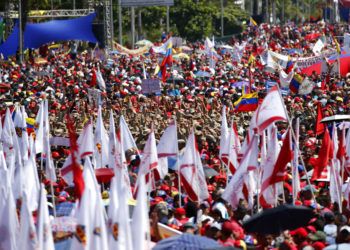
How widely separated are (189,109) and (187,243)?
17.4 metres

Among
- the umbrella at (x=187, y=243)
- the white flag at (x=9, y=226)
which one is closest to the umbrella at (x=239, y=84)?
the white flag at (x=9, y=226)

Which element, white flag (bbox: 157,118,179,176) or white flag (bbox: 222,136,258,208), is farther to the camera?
white flag (bbox: 157,118,179,176)

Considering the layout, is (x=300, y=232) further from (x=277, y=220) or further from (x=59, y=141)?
(x=59, y=141)

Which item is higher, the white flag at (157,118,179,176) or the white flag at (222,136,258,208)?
Answer: the white flag at (222,136,258,208)

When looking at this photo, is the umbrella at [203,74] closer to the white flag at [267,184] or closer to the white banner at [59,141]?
the white banner at [59,141]

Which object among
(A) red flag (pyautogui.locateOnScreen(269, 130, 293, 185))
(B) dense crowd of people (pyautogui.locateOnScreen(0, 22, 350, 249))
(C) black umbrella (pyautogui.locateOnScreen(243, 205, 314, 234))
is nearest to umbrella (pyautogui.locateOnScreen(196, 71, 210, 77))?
(B) dense crowd of people (pyautogui.locateOnScreen(0, 22, 350, 249))

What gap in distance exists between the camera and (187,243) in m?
13.4

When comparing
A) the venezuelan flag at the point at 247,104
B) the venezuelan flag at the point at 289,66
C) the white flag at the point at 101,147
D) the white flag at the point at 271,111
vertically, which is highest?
the white flag at the point at 271,111

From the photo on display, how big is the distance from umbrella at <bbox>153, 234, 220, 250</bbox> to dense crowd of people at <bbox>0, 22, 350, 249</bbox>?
2.47ft

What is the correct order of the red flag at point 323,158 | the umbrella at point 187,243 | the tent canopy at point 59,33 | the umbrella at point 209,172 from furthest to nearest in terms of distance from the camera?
the tent canopy at point 59,33 → the umbrella at point 209,172 → the red flag at point 323,158 → the umbrella at point 187,243

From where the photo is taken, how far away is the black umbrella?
14.9m

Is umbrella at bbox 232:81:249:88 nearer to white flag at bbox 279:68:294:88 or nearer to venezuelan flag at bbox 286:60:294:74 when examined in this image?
venezuelan flag at bbox 286:60:294:74

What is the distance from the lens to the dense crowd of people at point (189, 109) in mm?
15258

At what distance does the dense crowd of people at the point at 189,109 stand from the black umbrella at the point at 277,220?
0.11m
